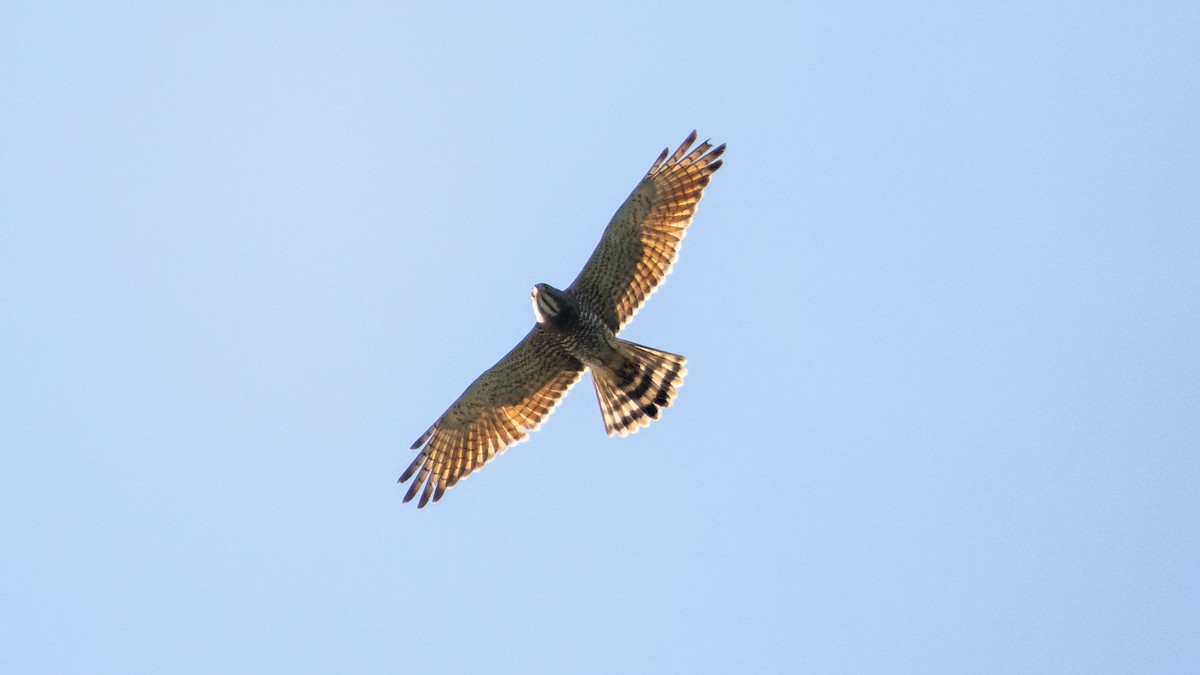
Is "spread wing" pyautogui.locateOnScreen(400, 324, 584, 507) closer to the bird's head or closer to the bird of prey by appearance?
the bird of prey

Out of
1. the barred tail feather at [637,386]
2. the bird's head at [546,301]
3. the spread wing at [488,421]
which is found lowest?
the barred tail feather at [637,386]

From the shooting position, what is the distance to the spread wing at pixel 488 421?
20.2 m

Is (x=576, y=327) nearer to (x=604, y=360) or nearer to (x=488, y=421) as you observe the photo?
(x=604, y=360)

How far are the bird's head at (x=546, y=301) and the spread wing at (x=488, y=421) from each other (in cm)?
68

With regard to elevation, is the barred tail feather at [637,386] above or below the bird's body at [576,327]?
below

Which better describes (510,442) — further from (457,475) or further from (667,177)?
(667,177)

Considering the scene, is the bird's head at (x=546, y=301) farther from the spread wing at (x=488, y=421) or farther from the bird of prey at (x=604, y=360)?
the spread wing at (x=488, y=421)

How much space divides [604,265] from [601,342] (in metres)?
0.77

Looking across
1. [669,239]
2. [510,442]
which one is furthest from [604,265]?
[510,442]

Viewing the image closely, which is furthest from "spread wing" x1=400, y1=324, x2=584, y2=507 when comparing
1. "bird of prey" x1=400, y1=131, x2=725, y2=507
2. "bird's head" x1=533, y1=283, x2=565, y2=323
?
"bird's head" x1=533, y1=283, x2=565, y2=323

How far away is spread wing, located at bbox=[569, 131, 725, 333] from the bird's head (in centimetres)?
48

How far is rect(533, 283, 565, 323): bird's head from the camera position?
64.2 ft

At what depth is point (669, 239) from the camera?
793 inches

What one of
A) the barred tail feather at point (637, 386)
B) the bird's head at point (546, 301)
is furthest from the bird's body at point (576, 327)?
the barred tail feather at point (637, 386)
